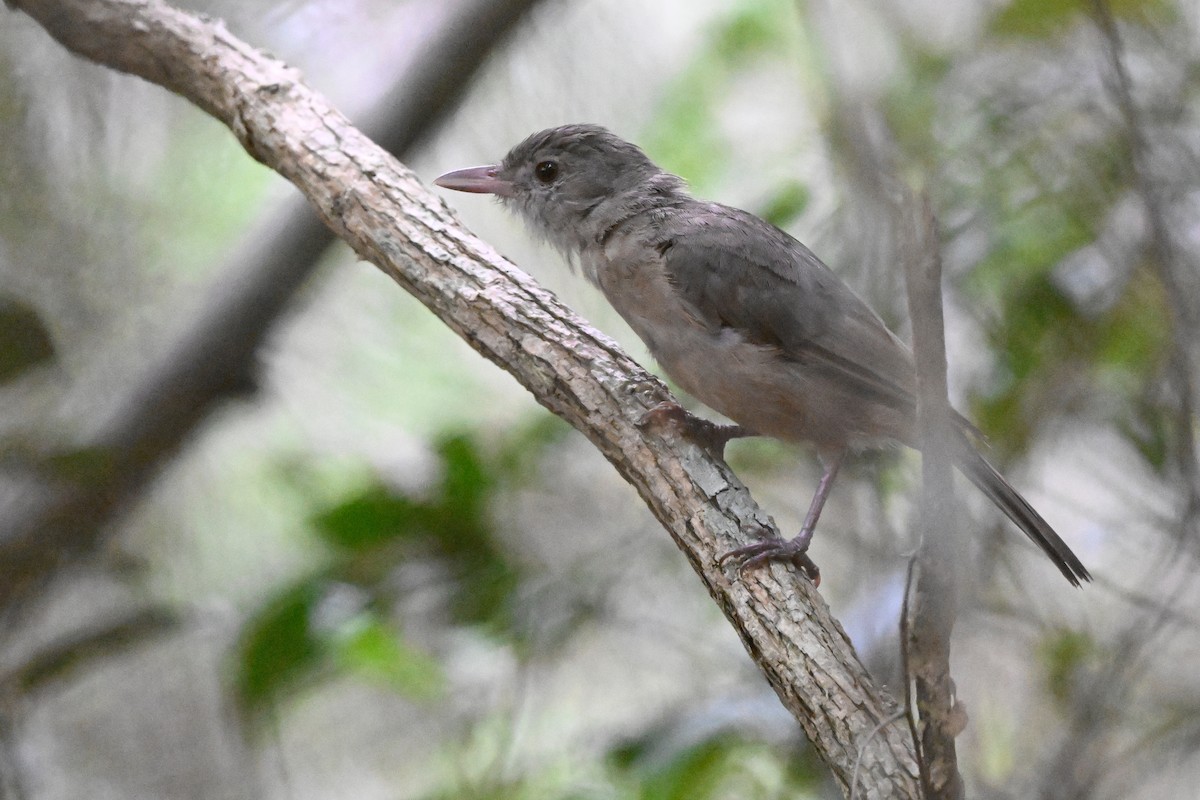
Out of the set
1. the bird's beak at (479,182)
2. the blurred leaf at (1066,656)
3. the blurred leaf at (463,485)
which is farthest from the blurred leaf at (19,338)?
the blurred leaf at (1066,656)

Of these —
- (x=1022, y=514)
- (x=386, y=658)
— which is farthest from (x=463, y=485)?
(x=1022, y=514)

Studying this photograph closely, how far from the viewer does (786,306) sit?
279cm

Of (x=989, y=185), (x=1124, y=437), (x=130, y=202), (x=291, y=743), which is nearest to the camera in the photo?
(x=1124, y=437)

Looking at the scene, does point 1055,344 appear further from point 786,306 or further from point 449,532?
point 449,532

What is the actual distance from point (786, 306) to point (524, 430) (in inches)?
39.0

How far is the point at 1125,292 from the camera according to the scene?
3219mm

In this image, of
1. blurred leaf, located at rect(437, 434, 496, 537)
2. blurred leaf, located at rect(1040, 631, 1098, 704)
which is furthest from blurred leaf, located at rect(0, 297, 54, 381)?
blurred leaf, located at rect(1040, 631, 1098, 704)

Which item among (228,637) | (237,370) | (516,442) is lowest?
(228,637)

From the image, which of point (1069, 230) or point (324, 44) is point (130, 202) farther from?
point (1069, 230)

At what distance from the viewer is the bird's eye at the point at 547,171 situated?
3328mm

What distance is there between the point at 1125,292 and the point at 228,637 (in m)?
2.98

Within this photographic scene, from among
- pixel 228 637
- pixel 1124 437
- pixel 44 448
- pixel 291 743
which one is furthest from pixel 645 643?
pixel 44 448

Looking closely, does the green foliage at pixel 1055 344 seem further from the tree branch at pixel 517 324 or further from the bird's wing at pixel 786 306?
the tree branch at pixel 517 324

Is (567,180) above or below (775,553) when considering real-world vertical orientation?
above
